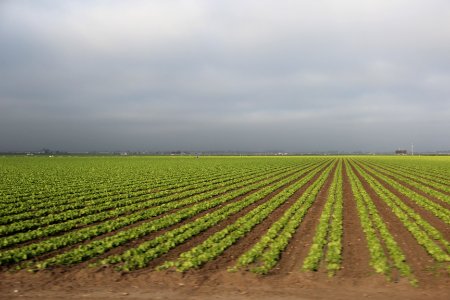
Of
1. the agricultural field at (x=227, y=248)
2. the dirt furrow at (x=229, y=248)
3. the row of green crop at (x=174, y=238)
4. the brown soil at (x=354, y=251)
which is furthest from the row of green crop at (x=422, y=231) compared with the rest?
the row of green crop at (x=174, y=238)

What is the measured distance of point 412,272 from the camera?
32.2 feet

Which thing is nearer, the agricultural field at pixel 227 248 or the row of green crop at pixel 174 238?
the agricultural field at pixel 227 248

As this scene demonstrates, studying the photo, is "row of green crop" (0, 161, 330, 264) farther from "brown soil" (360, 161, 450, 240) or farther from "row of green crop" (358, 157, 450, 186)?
"row of green crop" (358, 157, 450, 186)

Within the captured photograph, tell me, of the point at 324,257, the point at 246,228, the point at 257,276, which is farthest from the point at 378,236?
the point at 257,276

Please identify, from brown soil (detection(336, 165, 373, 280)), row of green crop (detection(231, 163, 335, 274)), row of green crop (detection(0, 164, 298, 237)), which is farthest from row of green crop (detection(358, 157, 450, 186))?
row of green crop (detection(0, 164, 298, 237))

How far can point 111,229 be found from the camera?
1521cm

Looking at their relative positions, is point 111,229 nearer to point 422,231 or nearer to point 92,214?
point 92,214

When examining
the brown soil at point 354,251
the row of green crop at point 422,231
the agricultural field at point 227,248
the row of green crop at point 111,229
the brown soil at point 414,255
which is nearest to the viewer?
the agricultural field at point 227,248

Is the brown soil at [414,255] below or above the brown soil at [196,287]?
above

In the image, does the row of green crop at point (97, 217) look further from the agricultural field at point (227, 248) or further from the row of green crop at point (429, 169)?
the row of green crop at point (429, 169)

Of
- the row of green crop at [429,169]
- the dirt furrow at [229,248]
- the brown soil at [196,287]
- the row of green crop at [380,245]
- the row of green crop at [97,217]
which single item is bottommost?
the brown soil at [196,287]

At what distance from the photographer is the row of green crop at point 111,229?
11469 mm

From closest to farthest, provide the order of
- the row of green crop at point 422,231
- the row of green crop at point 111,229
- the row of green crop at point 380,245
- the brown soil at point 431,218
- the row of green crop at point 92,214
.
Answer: the row of green crop at point 380,245 → the row of green crop at point 111,229 → the row of green crop at point 422,231 → the brown soil at point 431,218 → the row of green crop at point 92,214

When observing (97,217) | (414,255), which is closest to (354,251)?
(414,255)
